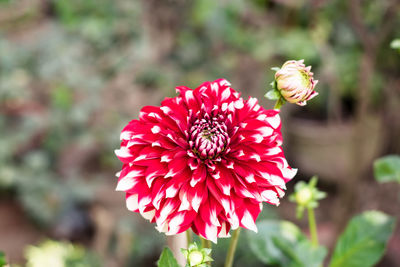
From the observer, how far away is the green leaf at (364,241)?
60 cm

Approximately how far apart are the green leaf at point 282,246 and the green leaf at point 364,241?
62 millimetres

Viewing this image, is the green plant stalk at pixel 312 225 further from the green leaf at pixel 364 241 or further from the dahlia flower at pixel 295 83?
the dahlia flower at pixel 295 83

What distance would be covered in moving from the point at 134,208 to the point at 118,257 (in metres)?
1.10

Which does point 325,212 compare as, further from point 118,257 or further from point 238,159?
point 238,159

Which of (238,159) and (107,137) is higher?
(107,137)

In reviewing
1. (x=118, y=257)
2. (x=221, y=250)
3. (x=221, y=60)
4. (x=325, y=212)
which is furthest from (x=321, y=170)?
(x=118, y=257)

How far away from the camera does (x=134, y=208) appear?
39 centimetres

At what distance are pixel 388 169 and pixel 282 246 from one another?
188 millimetres

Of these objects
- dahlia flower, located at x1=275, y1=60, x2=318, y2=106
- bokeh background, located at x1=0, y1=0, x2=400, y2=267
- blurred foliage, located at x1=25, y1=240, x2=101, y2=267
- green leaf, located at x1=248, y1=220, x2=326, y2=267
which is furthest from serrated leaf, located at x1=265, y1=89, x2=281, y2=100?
bokeh background, located at x1=0, y1=0, x2=400, y2=267

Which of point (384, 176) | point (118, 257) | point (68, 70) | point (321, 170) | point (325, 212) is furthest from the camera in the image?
point (321, 170)

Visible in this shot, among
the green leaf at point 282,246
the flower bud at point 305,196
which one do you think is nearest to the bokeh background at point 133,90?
the green leaf at point 282,246

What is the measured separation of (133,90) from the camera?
1.99m

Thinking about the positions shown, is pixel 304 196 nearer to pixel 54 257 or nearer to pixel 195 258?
pixel 195 258

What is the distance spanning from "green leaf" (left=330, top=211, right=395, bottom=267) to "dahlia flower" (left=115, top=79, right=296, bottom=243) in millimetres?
286
